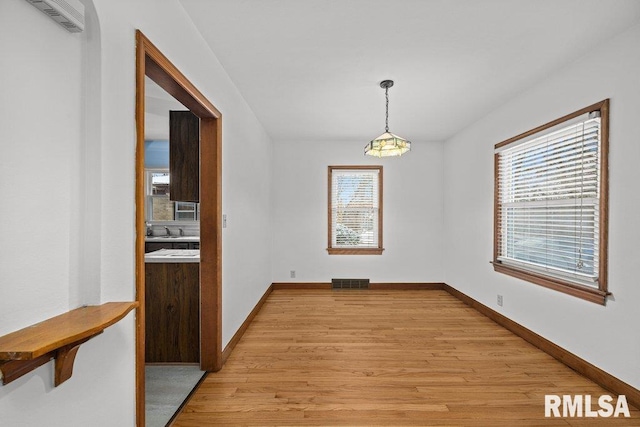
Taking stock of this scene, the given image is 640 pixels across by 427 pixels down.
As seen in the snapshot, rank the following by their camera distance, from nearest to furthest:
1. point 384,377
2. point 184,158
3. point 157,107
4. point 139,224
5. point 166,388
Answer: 1. point 139,224
2. point 166,388
3. point 384,377
4. point 184,158
5. point 157,107

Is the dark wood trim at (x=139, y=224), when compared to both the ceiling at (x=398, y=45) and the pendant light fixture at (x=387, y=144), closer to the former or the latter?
the ceiling at (x=398, y=45)

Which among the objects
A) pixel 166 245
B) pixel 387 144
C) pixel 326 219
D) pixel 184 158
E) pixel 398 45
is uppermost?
pixel 398 45

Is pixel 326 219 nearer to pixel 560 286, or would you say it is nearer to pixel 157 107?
pixel 157 107

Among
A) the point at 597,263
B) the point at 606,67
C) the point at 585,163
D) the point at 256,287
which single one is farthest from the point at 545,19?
the point at 256,287

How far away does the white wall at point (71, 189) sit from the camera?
3.25 ft

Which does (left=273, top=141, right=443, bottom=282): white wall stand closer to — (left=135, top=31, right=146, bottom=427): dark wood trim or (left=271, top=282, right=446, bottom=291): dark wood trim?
(left=271, top=282, right=446, bottom=291): dark wood trim

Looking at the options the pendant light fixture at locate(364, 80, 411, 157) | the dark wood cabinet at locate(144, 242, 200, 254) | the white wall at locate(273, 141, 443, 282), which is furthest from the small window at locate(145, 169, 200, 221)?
the pendant light fixture at locate(364, 80, 411, 157)

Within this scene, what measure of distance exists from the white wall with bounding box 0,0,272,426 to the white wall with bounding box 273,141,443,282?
3.85m

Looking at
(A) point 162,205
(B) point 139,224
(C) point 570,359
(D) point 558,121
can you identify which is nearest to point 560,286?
(C) point 570,359

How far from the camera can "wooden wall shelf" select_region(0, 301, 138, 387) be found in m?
0.87

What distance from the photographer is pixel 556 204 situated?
9.71 ft

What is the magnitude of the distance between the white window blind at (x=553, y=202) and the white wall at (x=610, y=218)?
0.16 metres

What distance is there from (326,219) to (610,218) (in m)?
3.89

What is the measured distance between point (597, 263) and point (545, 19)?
194 cm
